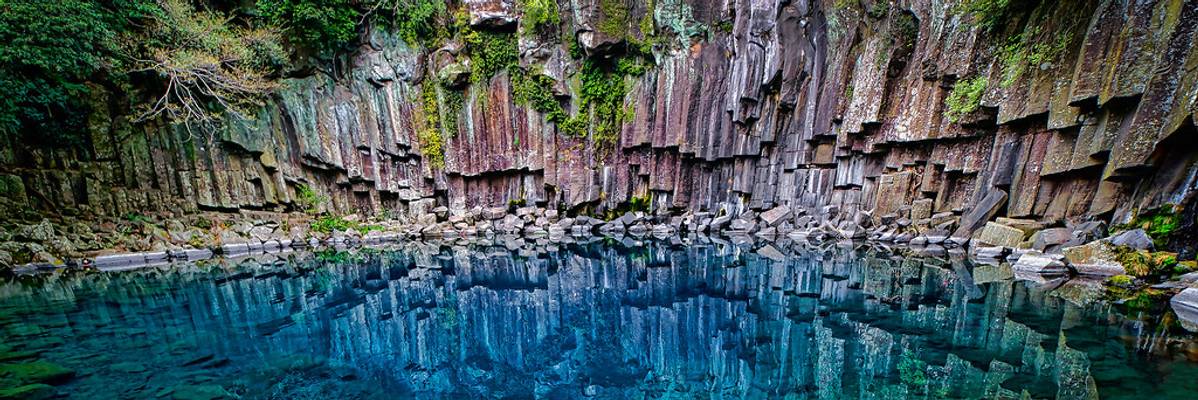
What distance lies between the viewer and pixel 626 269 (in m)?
12.9

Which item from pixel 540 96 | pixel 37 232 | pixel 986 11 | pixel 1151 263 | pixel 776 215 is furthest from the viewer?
pixel 540 96

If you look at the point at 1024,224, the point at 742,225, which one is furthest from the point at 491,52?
the point at 1024,224

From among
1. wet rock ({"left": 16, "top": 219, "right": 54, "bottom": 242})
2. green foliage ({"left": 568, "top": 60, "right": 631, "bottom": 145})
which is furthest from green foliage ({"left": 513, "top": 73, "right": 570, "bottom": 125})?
wet rock ({"left": 16, "top": 219, "right": 54, "bottom": 242})

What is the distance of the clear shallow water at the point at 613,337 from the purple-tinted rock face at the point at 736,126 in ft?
11.8

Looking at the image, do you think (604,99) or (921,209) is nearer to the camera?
(921,209)

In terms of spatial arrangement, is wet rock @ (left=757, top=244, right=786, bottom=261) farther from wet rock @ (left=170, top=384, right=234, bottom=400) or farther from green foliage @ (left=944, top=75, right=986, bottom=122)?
wet rock @ (left=170, top=384, right=234, bottom=400)

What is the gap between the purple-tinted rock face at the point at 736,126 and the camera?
9.67 m

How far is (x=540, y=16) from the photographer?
21.7m

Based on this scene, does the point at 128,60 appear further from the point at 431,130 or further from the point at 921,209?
the point at 921,209

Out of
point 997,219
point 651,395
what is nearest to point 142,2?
point 651,395

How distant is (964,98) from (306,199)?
2434cm

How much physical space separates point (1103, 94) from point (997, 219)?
11.4 ft

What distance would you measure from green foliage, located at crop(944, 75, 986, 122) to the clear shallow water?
4.47 metres

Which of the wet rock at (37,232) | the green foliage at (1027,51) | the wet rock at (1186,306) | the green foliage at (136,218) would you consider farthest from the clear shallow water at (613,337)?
the green foliage at (136,218)
